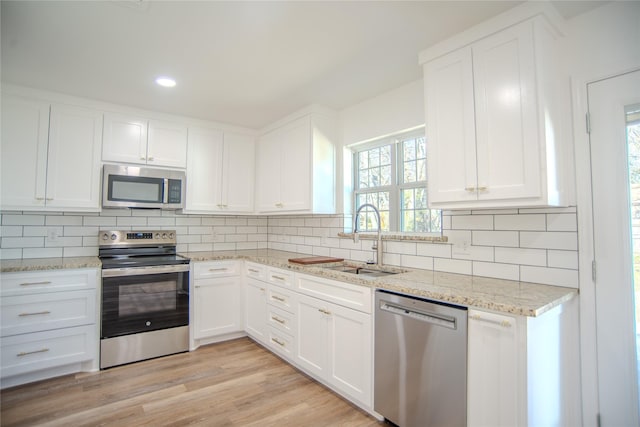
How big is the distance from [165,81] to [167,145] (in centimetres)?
94

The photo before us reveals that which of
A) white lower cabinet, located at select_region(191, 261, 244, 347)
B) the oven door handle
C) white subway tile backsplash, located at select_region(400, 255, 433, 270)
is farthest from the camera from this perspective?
white lower cabinet, located at select_region(191, 261, 244, 347)

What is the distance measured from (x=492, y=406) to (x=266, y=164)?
119 inches

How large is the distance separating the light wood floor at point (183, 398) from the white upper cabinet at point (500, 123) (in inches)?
62.0

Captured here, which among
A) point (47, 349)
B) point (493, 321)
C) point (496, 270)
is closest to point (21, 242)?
point (47, 349)

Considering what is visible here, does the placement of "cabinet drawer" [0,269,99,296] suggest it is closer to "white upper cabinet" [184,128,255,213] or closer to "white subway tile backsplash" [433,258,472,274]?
"white upper cabinet" [184,128,255,213]

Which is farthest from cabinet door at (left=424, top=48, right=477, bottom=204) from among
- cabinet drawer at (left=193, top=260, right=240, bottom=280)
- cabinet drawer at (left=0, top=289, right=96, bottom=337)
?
cabinet drawer at (left=0, top=289, right=96, bottom=337)

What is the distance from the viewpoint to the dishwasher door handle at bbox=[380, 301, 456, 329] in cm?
161

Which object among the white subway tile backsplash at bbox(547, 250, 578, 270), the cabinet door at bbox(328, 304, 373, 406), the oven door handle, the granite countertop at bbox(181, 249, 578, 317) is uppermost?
the white subway tile backsplash at bbox(547, 250, 578, 270)

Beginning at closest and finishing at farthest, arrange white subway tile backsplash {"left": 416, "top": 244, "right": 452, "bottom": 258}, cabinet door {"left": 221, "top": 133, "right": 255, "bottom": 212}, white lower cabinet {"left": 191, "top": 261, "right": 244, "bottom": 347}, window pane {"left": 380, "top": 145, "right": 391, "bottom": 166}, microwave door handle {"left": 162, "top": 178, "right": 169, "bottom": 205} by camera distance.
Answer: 1. white subway tile backsplash {"left": 416, "top": 244, "right": 452, "bottom": 258}
2. window pane {"left": 380, "top": 145, "right": 391, "bottom": 166}
3. white lower cabinet {"left": 191, "top": 261, "right": 244, "bottom": 347}
4. microwave door handle {"left": 162, "top": 178, "right": 169, "bottom": 205}
5. cabinet door {"left": 221, "top": 133, "right": 255, "bottom": 212}

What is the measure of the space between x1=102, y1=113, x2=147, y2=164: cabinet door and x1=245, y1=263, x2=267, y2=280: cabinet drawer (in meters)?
1.48

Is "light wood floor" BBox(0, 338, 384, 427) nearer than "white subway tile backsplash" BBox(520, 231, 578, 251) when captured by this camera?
No

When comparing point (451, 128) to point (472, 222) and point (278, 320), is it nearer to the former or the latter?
point (472, 222)

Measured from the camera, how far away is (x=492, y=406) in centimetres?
146

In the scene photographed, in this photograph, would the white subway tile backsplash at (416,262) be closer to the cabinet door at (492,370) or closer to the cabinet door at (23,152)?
the cabinet door at (492,370)
